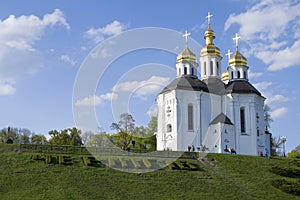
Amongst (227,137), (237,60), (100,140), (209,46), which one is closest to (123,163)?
(227,137)

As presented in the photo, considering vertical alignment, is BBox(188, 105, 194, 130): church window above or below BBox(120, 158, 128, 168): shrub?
above

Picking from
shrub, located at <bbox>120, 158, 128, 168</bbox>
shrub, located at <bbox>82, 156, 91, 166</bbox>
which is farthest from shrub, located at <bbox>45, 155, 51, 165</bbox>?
shrub, located at <bbox>120, 158, 128, 168</bbox>

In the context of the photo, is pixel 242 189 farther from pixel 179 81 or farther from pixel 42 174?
pixel 179 81

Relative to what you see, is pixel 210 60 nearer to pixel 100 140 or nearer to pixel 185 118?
pixel 185 118

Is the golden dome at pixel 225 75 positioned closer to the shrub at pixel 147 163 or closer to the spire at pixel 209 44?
the spire at pixel 209 44

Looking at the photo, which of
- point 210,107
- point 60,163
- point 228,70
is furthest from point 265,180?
point 228,70

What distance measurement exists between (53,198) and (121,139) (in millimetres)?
33104

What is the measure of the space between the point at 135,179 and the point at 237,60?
27.5 metres

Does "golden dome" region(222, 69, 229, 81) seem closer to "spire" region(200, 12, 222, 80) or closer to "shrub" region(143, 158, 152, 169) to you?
"spire" region(200, 12, 222, 80)

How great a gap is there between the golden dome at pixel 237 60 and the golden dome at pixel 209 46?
1.79 m

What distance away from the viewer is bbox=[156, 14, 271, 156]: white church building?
43.8 metres

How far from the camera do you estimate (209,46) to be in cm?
5116

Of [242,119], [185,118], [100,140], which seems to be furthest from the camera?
[100,140]

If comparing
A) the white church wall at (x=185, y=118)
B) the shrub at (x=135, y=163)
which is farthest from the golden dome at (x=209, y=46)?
the shrub at (x=135, y=163)
